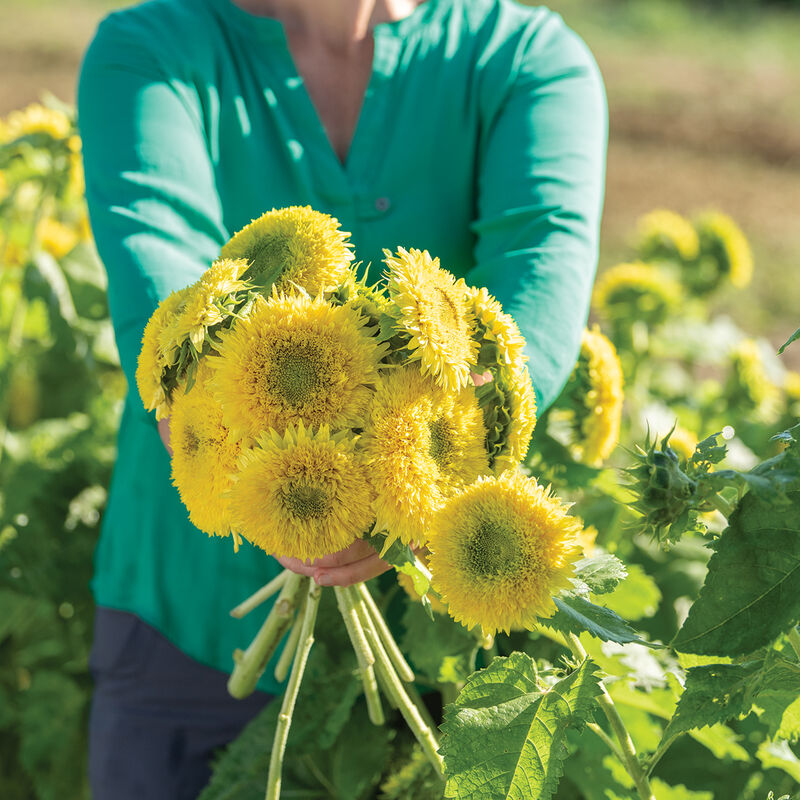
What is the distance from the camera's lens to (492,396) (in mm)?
796

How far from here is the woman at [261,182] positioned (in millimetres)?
1070

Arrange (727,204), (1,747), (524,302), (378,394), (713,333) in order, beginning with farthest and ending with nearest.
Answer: (727,204)
(713,333)
(1,747)
(524,302)
(378,394)

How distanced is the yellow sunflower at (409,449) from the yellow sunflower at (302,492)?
15mm

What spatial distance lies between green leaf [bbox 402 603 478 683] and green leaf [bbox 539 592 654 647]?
0.27 meters

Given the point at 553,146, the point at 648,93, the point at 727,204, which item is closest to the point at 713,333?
the point at 553,146

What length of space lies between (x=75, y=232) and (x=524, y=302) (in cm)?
146

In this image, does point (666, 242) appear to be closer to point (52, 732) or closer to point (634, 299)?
point (634, 299)

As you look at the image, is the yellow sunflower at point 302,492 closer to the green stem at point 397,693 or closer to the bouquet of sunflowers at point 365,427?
the bouquet of sunflowers at point 365,427

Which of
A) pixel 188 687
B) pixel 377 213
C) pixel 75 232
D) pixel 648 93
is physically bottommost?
pixel 648 93

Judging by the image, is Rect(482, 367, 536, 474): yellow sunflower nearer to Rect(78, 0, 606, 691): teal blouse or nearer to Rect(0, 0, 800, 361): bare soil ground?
Rect(78, 0, 606, 691): teal blouse

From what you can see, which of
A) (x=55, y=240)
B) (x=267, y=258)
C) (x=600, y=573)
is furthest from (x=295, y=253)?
(x=55, y=240)

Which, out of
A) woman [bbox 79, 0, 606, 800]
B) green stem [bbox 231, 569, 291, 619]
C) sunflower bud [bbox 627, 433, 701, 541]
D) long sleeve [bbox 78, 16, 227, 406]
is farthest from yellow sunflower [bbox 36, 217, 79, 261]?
sunflower bud [bbox 627, 433, 701, 541]

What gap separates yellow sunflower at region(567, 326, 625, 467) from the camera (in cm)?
117

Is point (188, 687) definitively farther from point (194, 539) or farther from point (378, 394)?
point (378, 394)
